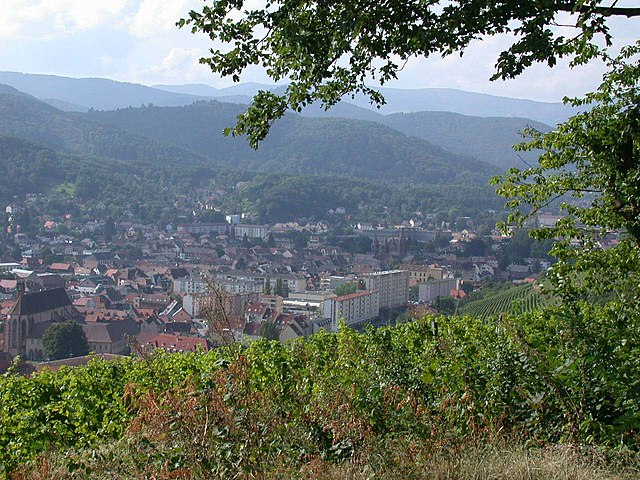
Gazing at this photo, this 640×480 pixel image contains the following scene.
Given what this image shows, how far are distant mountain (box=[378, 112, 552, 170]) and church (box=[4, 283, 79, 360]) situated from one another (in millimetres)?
109411

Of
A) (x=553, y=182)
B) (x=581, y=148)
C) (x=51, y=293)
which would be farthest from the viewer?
(x=51, y=293)

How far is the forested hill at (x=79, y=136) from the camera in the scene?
115 m

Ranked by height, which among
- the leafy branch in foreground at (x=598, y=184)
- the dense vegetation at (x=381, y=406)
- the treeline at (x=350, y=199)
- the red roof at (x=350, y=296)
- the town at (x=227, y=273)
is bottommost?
the town at (x=227, y=273)

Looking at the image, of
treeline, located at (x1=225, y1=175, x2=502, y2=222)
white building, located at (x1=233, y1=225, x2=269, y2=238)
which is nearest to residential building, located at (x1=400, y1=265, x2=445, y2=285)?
white building, located at (x1=233, y1=225, x2=269, y2=238)

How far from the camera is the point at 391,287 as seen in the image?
45.0 metres

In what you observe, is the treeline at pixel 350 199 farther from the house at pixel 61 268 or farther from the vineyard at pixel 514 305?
the vineyard at pixel 514 305

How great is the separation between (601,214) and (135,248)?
225 ft

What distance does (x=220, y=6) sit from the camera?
461 centimetres

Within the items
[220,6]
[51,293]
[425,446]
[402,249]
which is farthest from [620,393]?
[402,249]

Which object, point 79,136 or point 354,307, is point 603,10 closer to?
point 354,307

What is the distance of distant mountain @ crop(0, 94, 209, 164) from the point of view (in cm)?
11500

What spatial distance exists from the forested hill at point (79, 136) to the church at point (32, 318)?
262 ft

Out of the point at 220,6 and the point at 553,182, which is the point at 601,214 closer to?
the point at 553,182

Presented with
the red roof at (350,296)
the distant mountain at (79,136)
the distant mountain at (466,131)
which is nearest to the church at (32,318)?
the red roof at (350,296)
